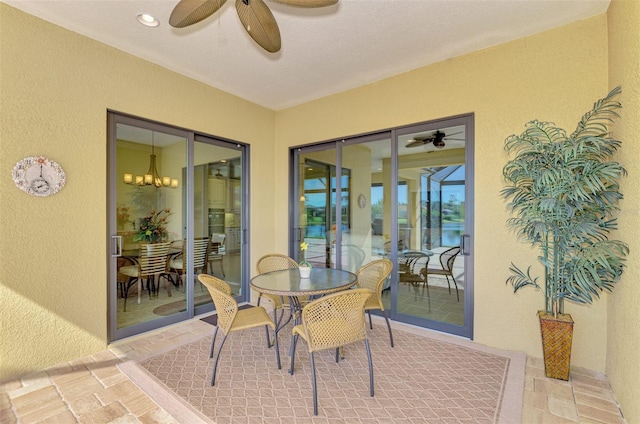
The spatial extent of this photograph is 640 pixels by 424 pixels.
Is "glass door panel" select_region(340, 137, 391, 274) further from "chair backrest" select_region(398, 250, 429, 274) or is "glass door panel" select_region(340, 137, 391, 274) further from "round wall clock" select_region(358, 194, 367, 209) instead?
"chair backrest" select_region(398, 250, 429, 274)

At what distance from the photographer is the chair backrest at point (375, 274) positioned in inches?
123

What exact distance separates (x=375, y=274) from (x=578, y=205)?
1861mm

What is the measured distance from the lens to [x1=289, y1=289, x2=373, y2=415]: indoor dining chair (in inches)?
83.5

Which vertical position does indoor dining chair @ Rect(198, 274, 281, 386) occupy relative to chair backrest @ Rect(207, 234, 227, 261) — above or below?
below

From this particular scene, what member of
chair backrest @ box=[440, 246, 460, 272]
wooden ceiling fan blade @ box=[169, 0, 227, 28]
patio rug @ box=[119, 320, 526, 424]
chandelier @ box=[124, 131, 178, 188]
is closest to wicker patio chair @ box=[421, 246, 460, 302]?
chair backrest @ box=[440, 246, 460, 272]

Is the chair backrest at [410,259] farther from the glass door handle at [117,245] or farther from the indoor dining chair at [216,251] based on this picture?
the glass door handle at [117,245]

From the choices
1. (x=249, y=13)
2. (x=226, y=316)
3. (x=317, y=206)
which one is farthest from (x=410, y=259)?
(x=249, y=13)

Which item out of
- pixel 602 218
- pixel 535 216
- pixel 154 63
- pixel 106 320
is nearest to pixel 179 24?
pixel 154 63

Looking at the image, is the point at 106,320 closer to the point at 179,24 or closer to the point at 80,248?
the point at 80,248

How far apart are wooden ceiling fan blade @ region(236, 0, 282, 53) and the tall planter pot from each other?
315 centimetres

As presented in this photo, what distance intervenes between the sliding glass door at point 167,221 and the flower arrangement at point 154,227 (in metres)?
0.01

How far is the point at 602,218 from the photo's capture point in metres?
2.34

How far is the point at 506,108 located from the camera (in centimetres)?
299

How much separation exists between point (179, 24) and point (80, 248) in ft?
7.53
